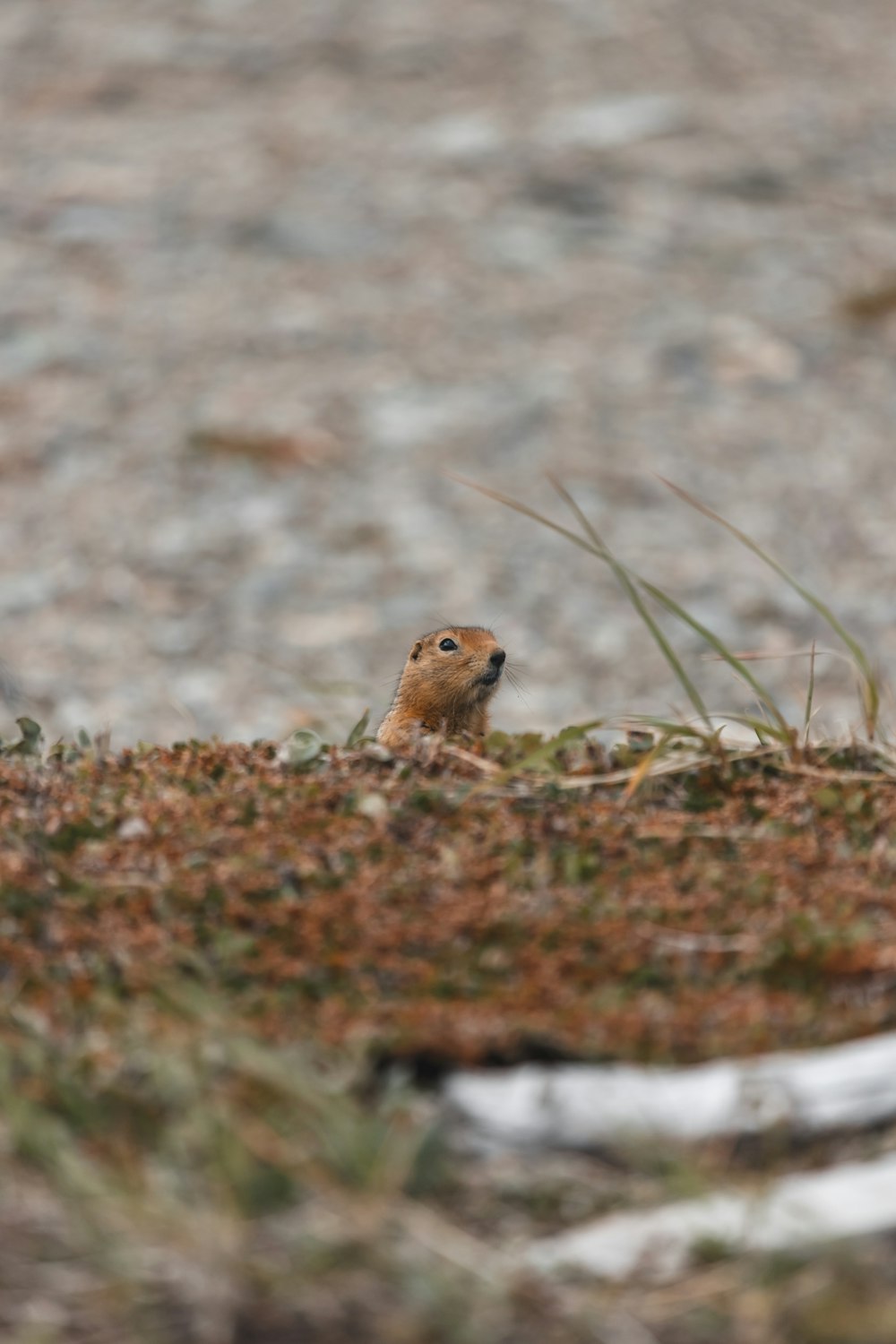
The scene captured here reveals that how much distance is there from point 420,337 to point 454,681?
6177 mm

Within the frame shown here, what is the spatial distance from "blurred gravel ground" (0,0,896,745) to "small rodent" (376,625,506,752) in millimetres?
1842

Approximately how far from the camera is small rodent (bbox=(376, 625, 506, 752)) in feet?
21.3

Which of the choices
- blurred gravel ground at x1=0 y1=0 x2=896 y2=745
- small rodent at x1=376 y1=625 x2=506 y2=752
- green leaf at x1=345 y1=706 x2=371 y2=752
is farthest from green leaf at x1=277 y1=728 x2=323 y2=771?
blurred gravel ground at x1=0 y1=0 x2=896 y2=745

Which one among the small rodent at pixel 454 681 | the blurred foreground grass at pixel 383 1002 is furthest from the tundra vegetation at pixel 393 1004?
the small rodent at pixel 454 681

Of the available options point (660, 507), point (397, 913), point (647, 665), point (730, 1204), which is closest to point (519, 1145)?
point (730, 1204)

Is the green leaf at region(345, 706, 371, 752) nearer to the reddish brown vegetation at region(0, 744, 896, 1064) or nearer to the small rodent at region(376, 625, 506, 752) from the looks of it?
the reddish brown vegetation at region(0, 744, 896, 1064)

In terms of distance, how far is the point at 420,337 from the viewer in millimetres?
12188

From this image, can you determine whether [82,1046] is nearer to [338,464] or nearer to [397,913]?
[397,913]

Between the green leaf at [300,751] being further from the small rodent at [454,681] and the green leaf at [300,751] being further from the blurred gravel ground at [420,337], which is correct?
the blurred gravel ground at [420,337]

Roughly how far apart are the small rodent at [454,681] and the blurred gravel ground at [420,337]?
1.84 metres

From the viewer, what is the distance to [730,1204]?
2328 millimetres

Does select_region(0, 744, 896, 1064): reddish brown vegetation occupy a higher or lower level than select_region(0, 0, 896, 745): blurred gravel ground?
lower

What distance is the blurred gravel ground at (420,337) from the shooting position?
9891 millimetres

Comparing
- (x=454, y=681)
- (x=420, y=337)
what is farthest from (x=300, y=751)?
(x=420, y=337)
